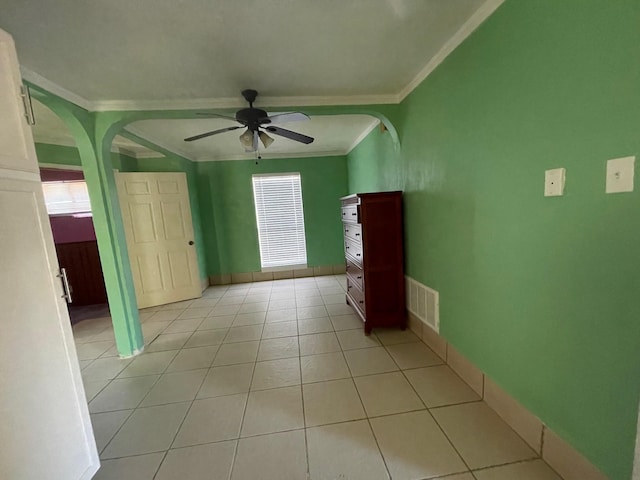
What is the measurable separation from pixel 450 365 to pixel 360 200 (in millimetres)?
1610

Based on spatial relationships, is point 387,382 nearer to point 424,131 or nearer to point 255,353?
point 255,353

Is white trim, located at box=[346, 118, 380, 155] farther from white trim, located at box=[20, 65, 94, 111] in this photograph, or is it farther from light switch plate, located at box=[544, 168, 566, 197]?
white trim, located at box=[20, 65, 94, 111]

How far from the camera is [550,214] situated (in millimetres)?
1207

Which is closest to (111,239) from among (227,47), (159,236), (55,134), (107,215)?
(107,215)

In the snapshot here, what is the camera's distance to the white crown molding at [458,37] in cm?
143

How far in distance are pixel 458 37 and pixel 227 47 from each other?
1485 mm

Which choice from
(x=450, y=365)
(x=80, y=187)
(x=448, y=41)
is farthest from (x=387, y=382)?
(x=80, y=187)

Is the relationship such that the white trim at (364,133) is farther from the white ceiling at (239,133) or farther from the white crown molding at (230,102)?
the white crown molding at (230,102)

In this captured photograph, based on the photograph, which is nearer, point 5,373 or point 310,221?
point 5,373

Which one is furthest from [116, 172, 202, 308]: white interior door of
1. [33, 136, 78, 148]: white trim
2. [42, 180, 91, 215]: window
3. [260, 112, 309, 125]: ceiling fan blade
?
[260, 112, 309, 125]: ceiling fan blade

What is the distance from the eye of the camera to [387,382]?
1.95m

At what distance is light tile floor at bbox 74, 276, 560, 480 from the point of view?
1.34 metres

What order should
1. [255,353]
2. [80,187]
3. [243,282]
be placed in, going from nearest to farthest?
[255,353], [80,187], [243,282]

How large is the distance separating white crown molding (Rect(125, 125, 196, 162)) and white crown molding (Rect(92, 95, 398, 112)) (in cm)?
76
